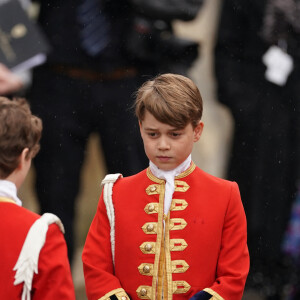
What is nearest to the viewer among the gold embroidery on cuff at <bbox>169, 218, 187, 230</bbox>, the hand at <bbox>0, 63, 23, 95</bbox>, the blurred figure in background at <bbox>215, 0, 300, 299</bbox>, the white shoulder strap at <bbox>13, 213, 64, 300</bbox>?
the white shoulder strap at <bbox>13, 213, 64, 300</bbox>

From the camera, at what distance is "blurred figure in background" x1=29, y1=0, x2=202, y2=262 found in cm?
468

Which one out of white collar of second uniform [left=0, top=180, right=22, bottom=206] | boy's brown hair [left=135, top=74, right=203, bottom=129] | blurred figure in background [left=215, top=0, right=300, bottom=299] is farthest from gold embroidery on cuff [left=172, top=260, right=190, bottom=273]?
blurred figure in background [left=215, top=0, right=300, bottom=299]

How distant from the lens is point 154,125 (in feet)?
9.80

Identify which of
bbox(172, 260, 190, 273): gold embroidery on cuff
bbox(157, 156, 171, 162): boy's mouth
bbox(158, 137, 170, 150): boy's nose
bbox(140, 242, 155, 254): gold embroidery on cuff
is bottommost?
bbox(172, 260, 190, 273): gold embroidery on cuff

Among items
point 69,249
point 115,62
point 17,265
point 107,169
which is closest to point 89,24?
point 115,62

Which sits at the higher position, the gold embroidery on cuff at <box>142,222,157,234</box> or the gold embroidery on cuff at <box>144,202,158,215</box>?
the gold embroidery on cuff at <box>144,202,158,215</box>

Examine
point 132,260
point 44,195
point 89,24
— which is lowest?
point 44,195

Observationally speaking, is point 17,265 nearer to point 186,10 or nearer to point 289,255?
point 186,10

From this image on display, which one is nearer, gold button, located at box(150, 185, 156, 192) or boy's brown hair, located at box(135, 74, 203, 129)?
boy's brown hair, located at box(135, 74, 203, 129)

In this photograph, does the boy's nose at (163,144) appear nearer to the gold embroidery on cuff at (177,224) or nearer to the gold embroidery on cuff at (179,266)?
the gold embroidery on cuff at (177,224)

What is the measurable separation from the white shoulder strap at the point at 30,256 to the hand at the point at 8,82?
183cm

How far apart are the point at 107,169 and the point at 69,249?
0.47 meters

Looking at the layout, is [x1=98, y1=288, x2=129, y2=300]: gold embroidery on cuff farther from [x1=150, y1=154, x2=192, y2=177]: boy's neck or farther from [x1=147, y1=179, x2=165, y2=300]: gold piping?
[x1=150, y1=154, x2=192, y2=177]: boy's neck

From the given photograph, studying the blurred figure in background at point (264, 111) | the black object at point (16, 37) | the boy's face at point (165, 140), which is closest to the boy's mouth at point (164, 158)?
the boy's face at point (165, 140)
